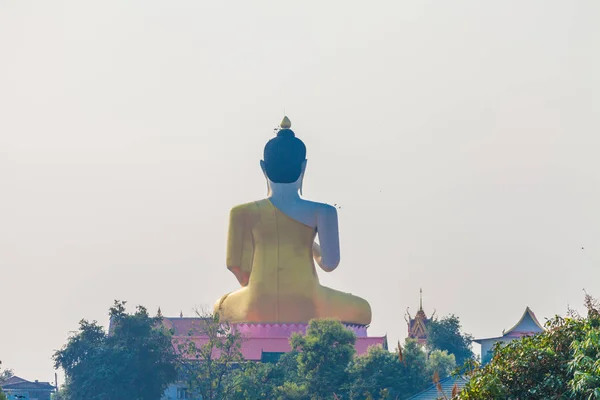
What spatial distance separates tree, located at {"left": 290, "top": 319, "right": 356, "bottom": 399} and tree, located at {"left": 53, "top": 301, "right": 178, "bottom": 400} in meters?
4.54

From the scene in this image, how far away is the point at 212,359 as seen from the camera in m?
65.4

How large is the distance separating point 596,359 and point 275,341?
3636cm

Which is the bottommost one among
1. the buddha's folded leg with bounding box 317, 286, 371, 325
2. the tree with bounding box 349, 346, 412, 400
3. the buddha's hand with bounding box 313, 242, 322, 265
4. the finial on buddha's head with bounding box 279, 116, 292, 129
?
the tree with bounding box 349, 346, 412, 400

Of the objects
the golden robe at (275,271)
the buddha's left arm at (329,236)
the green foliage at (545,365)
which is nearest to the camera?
the green foliage at (545,365)

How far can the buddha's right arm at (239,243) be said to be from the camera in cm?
6881

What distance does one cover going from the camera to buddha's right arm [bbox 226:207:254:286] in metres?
68.8

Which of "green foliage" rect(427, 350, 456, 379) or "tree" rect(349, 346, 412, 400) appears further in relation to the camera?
"green foliage" rect(427, 350, 456, 379)

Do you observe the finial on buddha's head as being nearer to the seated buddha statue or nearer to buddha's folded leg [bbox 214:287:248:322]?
the seated buddha statue

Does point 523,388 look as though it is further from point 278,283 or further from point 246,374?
point 278,283

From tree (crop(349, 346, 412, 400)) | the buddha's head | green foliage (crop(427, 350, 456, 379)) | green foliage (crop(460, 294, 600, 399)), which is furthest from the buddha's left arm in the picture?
green foliage (crop(460, 294, 600, 399))

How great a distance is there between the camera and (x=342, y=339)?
61750 millimetres

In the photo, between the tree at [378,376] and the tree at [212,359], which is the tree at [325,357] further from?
the tree at [212,359]

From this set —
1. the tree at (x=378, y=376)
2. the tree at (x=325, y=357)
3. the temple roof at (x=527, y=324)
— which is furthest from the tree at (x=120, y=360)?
the temple roof at (x=527, y=324)

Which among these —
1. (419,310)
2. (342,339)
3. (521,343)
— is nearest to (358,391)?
(342,339)
